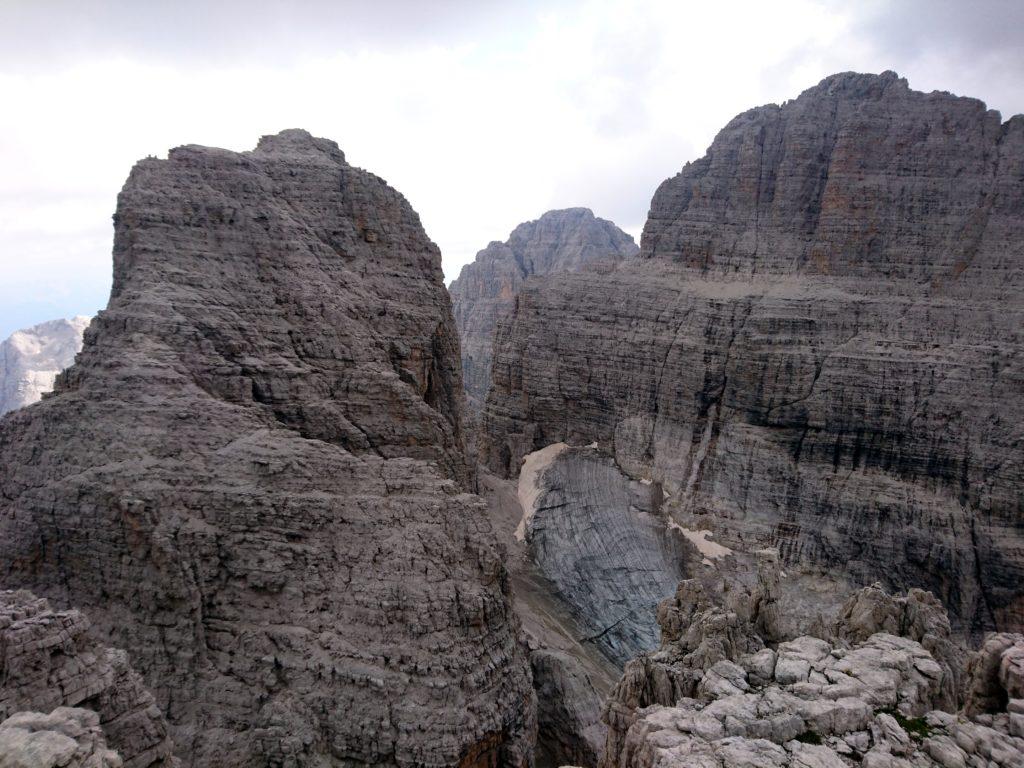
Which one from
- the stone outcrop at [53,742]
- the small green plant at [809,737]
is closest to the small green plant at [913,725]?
Answer: the small green plant at [809,737]

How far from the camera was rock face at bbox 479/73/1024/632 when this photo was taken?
32.8 m

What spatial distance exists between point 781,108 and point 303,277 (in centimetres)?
3230

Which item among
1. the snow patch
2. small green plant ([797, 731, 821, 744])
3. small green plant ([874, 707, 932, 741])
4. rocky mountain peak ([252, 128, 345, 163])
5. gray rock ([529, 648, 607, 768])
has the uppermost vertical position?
rocky mountain peak ([252, 128, 345, 163])

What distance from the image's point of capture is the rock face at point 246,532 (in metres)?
16.0

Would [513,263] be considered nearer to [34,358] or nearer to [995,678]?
[34,358]

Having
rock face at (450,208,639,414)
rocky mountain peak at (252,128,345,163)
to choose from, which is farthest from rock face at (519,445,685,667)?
rock face at (450,208,639,414)

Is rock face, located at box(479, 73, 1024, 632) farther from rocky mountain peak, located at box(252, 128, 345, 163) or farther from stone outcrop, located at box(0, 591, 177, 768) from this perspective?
stone outcrop, located at box(0, 591, 177, 768)

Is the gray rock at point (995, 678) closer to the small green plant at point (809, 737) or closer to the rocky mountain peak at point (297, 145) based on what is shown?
the small green plant at point (809, 737)

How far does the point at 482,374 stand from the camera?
74.2 metres

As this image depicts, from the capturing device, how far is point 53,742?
9102 millimetres

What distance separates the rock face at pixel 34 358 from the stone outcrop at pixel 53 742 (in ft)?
276

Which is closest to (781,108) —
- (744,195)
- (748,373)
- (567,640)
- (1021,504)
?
(744,195)

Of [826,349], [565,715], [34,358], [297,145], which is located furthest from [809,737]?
[34,358]

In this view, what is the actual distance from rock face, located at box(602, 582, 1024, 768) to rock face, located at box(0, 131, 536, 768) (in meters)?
4.09
